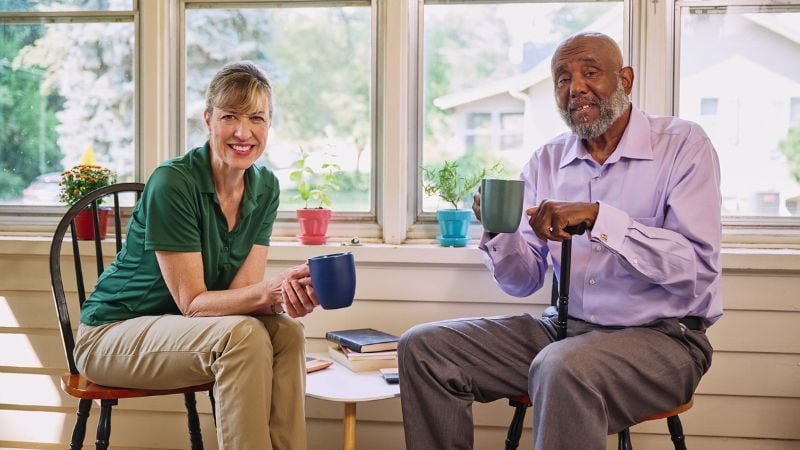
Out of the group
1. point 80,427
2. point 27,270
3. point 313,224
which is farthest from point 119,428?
point 313,224

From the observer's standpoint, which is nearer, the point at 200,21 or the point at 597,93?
the point at 597,93

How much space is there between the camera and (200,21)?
2869 millimetres

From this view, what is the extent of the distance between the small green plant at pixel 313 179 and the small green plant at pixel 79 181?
0.68 metres

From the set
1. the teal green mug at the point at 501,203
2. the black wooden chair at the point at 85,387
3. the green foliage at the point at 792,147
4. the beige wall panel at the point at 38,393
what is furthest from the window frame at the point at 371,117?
the green foliage at the point at 792,147

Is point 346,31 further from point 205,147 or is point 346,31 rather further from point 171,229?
point 171,229

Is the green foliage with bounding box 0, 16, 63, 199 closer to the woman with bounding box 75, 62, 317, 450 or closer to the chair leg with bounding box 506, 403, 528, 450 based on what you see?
the woman with bounding box 75, 62, 317, 450

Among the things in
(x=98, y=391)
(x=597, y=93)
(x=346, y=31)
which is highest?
(x=346, y=31)

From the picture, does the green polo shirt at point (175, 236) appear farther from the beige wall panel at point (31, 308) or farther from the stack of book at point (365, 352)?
the beige wall panel at point (31, 308)

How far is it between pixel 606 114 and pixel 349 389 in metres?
1.00

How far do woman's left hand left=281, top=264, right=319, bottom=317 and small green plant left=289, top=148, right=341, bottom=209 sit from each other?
963 mm

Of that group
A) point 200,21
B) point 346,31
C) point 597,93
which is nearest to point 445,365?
point 597,93

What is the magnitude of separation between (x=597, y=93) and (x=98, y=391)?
4.89ft

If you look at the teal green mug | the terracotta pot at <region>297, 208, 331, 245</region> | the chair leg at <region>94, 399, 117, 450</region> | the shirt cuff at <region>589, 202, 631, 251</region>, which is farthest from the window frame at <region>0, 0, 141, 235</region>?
the shirt cuff at <region>589, 202, 631, 251</region>

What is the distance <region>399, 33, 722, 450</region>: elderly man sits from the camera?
5.66ft
